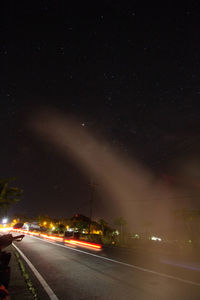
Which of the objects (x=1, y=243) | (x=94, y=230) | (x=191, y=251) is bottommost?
(x=1, y=243)

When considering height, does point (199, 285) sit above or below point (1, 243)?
below

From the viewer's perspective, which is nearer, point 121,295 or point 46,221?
point 121,295

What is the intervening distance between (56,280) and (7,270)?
448 centimetres

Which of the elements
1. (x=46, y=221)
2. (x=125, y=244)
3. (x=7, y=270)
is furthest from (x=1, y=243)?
(x=46, y=221)

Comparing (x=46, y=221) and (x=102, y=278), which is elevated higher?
(x=46, y=221)

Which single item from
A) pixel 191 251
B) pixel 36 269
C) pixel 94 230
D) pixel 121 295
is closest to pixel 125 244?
pixel 191 251

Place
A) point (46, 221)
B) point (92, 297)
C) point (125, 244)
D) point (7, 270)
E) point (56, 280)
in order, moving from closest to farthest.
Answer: point (7, 270) < point (92, 297) < point (56, 280) < point (125, 244) < point (46, 221)

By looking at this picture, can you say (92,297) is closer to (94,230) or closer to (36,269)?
(36,269)

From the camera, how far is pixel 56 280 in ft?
22.2

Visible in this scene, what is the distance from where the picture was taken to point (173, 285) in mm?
6609

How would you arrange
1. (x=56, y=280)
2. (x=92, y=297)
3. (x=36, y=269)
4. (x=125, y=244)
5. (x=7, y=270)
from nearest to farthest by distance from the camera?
(x=7, y=270)
(x=92, y=297)
(x=56, y=280)
(x=36, y=269)
(x=125, y=244)

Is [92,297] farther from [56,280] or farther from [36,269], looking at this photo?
[36,269]

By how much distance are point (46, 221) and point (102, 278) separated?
140m

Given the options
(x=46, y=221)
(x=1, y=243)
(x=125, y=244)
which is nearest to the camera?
(x=1, y=243)
